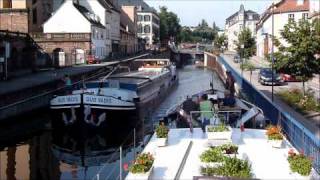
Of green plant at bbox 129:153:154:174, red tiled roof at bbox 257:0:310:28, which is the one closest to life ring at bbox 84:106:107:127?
green plant at bbox 129:153:154:174

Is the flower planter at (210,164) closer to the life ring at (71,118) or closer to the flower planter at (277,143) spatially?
the flower planter at (277,143)

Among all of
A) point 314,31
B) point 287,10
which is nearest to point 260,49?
point 287,10

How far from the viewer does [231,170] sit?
28.2 ft

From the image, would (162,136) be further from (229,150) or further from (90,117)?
(90,117)

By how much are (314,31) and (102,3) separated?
58.2 m

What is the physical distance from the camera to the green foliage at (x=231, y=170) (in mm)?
8555

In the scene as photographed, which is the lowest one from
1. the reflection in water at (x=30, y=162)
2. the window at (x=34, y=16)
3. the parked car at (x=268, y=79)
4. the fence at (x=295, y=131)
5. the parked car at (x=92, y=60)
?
the reflection in water at (x=30, y=162)

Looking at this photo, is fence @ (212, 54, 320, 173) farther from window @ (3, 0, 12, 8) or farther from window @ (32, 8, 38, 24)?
window @ (32, 8, 38, 24)

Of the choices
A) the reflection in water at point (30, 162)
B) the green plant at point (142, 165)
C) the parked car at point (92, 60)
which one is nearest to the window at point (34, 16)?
the parked car at point (92, 60)

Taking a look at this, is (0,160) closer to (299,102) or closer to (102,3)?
(299,102)

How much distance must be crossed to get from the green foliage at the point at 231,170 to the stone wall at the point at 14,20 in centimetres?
5309

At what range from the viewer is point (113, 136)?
2772cm

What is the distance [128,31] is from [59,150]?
8643 centimetres

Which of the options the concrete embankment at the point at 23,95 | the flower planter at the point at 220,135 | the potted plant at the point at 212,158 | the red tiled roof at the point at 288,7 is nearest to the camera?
the potted plant at the point at 212,158
